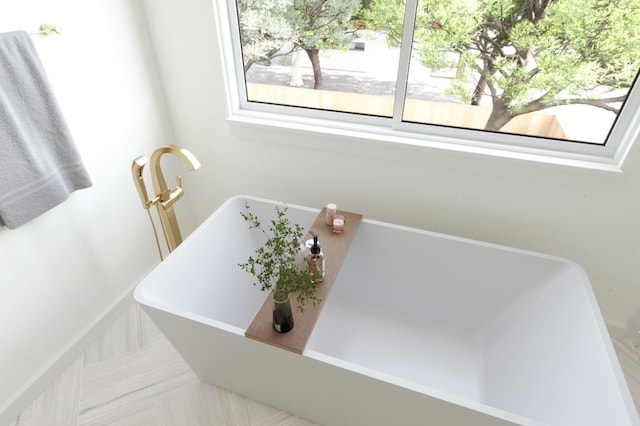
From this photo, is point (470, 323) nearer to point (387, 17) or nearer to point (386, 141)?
point (386, 141)

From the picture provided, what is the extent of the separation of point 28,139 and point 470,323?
2.04 meters

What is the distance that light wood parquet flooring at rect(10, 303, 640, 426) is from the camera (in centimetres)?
151

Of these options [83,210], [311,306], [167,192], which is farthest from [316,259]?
[83,210]

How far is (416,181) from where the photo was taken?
175cm

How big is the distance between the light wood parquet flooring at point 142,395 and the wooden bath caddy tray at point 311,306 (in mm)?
555

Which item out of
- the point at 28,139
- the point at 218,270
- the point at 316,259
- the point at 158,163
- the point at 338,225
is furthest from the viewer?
the point at 218,270

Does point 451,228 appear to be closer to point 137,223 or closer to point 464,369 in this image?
point 464,369

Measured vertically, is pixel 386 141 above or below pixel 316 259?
above

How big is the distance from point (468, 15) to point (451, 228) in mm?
966

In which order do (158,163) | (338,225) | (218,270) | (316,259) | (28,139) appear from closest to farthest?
(28,139) → (316,259) → (158,163) → (338,225) → (218,270)

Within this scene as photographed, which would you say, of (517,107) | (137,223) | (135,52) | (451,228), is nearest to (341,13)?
(517,107)

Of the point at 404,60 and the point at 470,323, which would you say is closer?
the point at 404,60

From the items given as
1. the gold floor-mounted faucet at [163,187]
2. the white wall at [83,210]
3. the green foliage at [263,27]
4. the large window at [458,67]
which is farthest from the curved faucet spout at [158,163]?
the green foliage at [263,27]

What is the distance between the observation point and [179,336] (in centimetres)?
136
